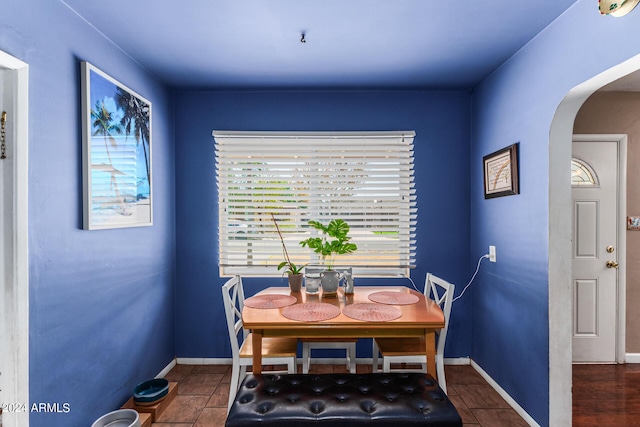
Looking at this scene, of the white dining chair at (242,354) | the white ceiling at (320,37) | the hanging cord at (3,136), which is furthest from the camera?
the white dining chair at (242,354)

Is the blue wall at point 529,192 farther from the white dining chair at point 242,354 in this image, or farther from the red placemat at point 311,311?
the white dining chair at point 242,354

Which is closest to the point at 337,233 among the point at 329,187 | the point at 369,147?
the point at 329,187

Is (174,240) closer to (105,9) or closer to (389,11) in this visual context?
(105,9)

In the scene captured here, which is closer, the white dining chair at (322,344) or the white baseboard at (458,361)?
the white dining chair at (322,344)

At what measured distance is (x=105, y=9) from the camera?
183cm

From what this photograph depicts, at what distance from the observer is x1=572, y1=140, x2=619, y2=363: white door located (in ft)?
10.00

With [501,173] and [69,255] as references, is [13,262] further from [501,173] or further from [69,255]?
[501,173]

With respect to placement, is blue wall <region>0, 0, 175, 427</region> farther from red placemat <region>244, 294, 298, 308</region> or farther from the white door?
the white door

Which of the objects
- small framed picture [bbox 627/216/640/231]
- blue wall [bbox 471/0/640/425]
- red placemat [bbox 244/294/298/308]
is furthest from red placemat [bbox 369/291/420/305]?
small framed picture [bbox 627/216/640/231]

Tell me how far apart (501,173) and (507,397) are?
1.58 meters

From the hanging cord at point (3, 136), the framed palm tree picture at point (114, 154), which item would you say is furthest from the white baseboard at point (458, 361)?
the hanging cord at point (3, 136)

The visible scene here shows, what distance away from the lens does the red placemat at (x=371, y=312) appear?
1868mm

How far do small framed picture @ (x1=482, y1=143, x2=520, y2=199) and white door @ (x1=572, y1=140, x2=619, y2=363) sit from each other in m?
1.01

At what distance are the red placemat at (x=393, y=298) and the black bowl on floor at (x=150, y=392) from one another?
5.04 ft
